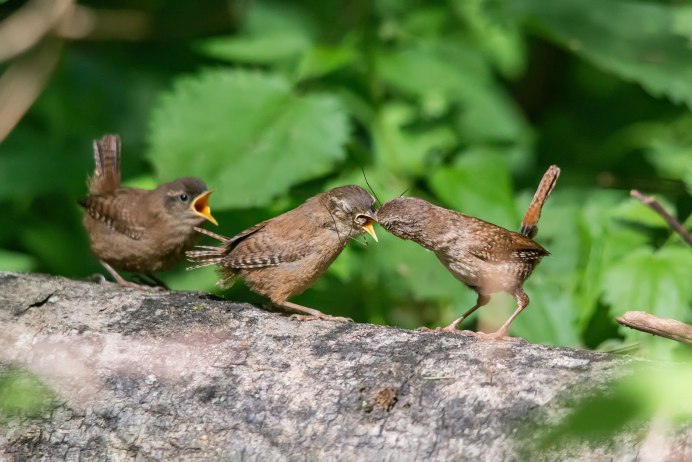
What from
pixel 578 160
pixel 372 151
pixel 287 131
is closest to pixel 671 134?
pixel 578 160

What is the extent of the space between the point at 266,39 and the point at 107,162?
1351mm

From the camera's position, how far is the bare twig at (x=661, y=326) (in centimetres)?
253

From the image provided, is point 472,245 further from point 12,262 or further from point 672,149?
point 672,149

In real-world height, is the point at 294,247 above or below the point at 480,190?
above

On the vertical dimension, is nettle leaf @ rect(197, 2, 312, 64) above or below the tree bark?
above

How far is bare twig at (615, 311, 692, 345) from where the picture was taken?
2.53m

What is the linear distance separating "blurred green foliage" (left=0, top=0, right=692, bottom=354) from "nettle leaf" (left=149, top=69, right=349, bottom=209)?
0.01 metres

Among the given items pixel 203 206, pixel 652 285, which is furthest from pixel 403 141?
pixel 652 285

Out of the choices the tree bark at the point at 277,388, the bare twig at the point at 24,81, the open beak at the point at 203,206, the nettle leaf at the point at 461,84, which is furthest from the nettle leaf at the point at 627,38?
the bare twig at the point at 24,81

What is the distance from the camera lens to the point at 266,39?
553 cm

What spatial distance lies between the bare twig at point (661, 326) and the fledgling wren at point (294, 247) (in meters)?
1.35

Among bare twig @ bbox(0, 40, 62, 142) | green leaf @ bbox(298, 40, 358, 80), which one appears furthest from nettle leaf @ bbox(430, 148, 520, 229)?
bare twig @ bbox(0, 40, 62, 142)

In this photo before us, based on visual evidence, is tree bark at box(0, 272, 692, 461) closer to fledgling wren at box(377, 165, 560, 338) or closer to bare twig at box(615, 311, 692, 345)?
bare twig at box(615, 311, 692, 345)

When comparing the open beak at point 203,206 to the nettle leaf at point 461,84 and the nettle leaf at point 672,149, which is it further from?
the nettle leaf at point 672,149
